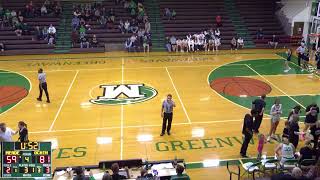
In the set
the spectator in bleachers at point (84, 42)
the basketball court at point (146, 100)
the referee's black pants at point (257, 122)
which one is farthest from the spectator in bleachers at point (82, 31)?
the referee's black pants at point (257, 122)

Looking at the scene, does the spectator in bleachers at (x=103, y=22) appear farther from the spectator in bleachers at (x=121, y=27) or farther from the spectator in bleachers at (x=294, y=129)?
the spectator in bleachers at (x=294, y=129)

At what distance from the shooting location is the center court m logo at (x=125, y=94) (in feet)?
51.6

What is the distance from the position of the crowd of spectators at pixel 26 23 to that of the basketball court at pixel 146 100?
2.24 meters

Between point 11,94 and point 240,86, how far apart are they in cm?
1025

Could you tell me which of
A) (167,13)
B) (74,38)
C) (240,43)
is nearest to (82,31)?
(74,38)

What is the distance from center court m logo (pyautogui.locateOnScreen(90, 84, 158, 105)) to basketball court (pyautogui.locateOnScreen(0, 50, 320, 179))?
1.7 inches

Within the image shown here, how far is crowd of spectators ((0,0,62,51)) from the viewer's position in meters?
25.8

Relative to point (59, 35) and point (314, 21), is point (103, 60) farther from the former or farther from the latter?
point (314, 21)

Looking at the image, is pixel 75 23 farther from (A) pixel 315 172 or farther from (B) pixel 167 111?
(A) pixel 315 172

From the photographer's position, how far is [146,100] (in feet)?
51.9

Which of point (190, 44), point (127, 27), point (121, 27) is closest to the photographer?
point (190, 44)

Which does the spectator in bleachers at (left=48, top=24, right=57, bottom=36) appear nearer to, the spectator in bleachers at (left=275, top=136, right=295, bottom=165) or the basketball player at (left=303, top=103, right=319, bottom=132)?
the basketball player at (left=303, top=103, right=319, bottom=132)

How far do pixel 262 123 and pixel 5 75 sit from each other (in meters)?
13.3

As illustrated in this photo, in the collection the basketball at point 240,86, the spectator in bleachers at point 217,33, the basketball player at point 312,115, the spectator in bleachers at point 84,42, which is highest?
the spectator in bleachers at point 217,33
